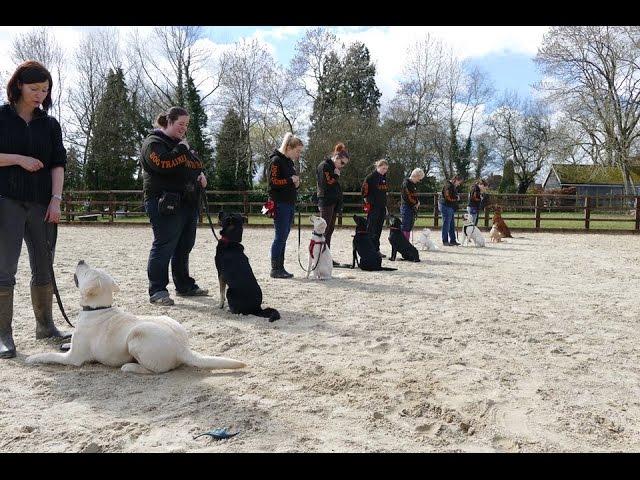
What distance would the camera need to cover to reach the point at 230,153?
122 feet

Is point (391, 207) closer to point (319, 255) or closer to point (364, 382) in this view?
point (319, 255)

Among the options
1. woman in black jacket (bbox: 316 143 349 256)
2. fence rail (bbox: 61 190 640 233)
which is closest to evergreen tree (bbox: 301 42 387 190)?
fence rail (bbox: 61 190 640 233)

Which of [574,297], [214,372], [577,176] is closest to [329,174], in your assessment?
[574,297]

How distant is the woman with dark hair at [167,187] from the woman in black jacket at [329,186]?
2878mm

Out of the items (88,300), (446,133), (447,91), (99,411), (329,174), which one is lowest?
(99,411)

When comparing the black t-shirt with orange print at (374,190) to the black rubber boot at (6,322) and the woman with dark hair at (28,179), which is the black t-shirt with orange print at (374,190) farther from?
the black rubber boot at (6,322)

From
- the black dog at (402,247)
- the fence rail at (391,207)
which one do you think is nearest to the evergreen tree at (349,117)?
the fence rail at (391,207)

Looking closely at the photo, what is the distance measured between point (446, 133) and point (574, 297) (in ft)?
124

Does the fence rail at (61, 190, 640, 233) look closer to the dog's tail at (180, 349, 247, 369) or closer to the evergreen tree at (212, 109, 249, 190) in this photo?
the evergreen tree at (212, 109, 249, 190)

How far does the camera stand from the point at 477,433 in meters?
2.65

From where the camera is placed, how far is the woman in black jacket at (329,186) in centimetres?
846

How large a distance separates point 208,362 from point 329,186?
5.37m

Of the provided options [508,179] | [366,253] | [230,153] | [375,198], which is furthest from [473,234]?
[508,179]
